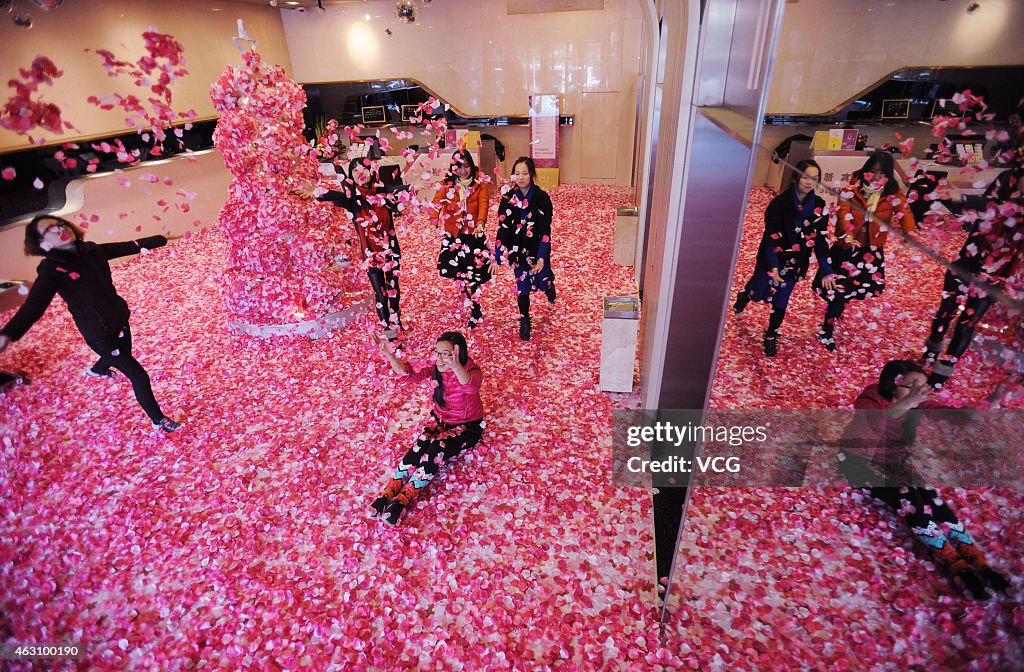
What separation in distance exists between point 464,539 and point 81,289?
101 inches

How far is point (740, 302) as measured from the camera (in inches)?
71.0

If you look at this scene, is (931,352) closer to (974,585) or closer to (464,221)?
(974,585)

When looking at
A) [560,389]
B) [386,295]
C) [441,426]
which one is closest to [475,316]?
[386,295]

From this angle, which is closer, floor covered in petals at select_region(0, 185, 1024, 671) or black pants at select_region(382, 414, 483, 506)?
floor covered in petals at select_region(0, 185, 1024, 671)

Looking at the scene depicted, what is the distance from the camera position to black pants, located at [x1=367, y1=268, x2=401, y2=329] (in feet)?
13.3

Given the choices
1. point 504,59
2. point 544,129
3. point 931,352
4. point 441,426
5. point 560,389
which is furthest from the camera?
point 544,129

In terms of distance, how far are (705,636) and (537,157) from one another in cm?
857

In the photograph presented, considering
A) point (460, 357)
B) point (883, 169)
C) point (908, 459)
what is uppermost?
point (883, 169)

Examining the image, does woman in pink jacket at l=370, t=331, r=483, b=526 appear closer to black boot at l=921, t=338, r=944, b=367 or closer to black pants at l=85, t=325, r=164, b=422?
black pants at l=85, t=325, r=164, b=422

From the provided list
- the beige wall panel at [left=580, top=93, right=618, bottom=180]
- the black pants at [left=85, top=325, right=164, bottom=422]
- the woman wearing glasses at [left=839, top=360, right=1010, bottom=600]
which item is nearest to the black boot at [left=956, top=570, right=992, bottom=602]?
the woman wearing glasses at [left=839, top=360, right=1010, bottom=600]

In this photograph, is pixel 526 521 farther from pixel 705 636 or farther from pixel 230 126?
pixel 230 126

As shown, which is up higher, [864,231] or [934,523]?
[864,231]

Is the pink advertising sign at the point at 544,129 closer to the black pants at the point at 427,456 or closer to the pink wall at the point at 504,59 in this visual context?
the pink wall at the point at 504,59

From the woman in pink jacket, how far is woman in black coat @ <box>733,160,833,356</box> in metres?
1.47
